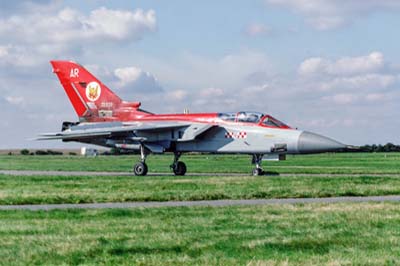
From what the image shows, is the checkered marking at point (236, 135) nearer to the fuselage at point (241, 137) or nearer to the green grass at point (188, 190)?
the fuselage at point (241, 137)

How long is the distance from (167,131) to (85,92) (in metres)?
5.07

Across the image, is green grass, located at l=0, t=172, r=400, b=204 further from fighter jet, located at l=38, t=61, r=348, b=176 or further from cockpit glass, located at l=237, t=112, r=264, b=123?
cockpit glass, located at l=237, t=112, r=264, b=123

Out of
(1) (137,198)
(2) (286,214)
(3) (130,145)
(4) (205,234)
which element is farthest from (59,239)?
(3) (130,145)

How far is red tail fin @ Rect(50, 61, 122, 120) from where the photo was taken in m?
33.1

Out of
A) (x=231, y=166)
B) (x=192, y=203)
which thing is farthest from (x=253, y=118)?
(x=231, y=166)

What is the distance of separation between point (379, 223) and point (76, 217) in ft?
17.9

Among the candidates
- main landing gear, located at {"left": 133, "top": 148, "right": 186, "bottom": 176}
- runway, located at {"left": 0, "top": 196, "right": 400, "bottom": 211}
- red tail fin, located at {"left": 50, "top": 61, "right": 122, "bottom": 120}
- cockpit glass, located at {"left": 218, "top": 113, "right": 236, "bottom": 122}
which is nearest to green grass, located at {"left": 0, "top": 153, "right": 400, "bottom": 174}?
main landing gear, located at {"left": 133, "top": 148, "right": 186, "bottom": 176}

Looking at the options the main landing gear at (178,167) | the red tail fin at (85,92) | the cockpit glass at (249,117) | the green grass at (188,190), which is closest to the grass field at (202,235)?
the green grass at (188,190)

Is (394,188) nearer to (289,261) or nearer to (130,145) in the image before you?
(289,261)

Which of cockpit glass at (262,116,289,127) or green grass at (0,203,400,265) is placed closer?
green grass at (0,203,400,265)

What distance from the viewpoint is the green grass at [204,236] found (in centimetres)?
887

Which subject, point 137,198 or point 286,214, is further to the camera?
point 137,198

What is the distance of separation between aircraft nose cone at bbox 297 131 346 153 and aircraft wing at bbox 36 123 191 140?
204 inches

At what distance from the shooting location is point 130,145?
1245 inches
